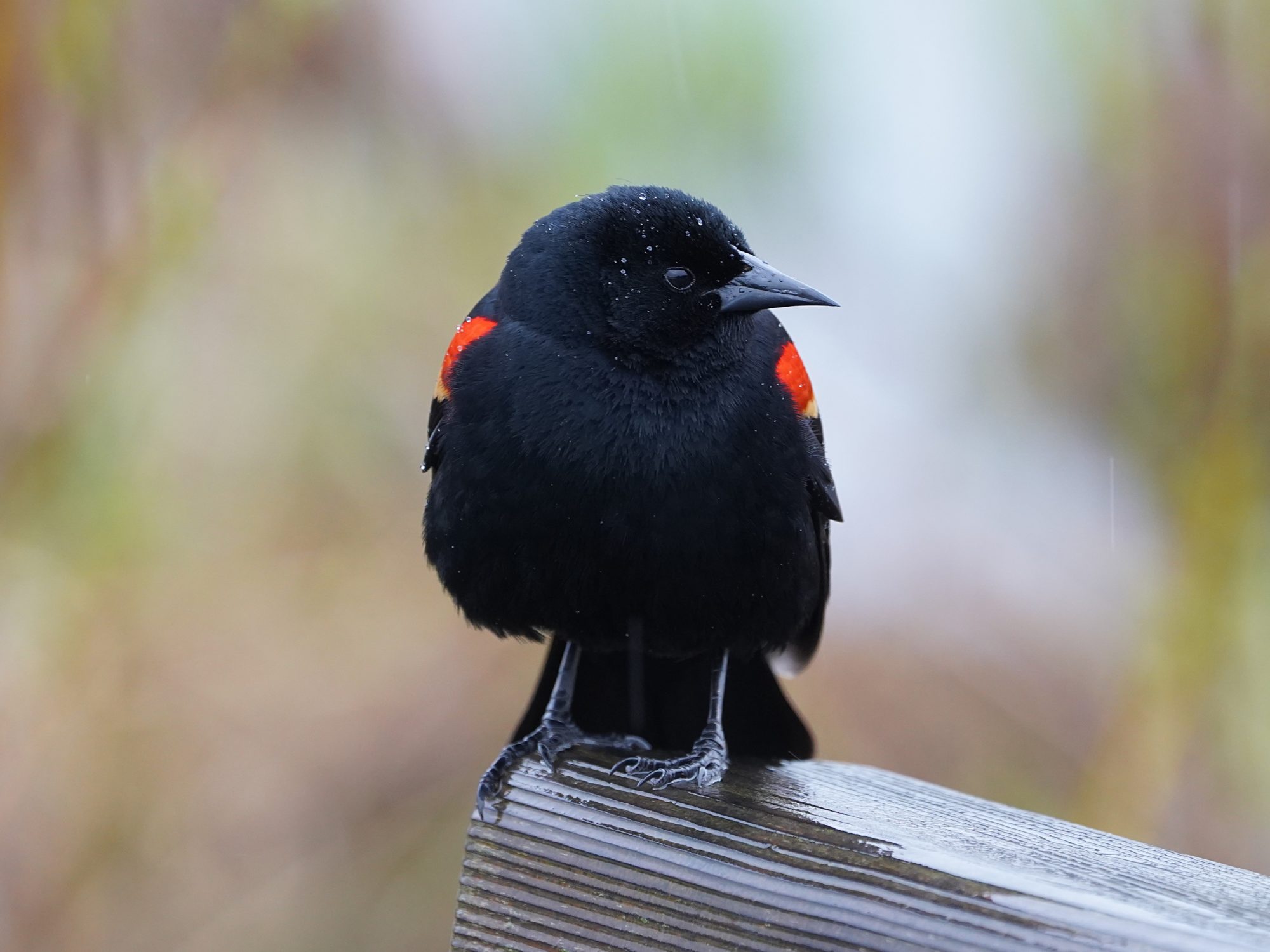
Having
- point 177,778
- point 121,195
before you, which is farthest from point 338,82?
point 177,778

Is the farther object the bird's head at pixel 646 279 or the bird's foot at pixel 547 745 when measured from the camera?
the bird's head at pixel 646 279

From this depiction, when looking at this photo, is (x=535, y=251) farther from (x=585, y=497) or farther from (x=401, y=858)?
(x=401, y=858)

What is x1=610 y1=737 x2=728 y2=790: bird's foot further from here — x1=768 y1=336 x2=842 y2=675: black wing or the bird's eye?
the bird's eye

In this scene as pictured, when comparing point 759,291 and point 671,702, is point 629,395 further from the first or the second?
point 671,702

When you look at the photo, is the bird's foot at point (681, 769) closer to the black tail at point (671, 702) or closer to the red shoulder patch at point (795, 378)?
the black tail at point (671, 702)

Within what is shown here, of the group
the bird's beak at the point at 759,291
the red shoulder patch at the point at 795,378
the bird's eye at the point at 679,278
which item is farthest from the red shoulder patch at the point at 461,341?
the red shoulder patch at the point at 795,378
